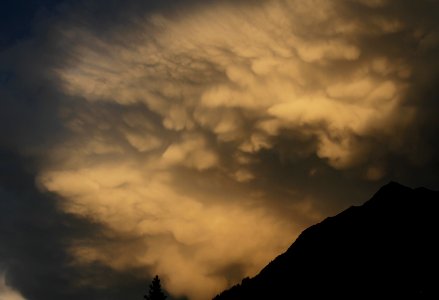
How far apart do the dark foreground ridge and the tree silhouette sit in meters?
15.2

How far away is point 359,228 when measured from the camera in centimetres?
7025

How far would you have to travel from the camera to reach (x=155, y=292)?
90.6m

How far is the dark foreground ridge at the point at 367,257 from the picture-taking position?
188 ft

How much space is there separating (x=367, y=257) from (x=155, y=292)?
1678 inches

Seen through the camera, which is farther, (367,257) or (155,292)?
(155,292)

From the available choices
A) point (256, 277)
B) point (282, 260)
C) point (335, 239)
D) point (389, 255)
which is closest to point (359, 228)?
point (335, 239)

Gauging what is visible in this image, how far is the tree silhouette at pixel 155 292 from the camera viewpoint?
295ft

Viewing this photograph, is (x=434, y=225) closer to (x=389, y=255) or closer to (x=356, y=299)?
(x=389, y=255)

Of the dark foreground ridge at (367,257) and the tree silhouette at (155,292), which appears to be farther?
the tree silhouette at (155,292)

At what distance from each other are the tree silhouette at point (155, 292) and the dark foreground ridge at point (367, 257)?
15.2 meters

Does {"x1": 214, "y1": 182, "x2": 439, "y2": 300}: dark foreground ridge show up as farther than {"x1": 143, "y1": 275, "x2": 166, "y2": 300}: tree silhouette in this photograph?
No

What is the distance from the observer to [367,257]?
209ft

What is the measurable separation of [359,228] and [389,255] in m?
8.79

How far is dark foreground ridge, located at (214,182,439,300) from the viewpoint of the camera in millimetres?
57219
